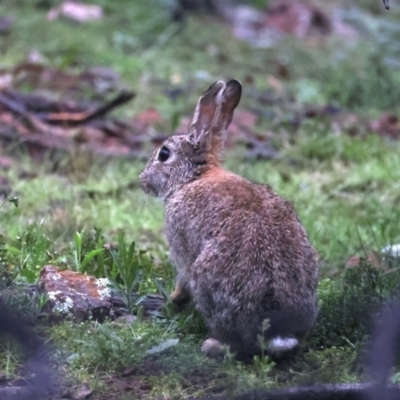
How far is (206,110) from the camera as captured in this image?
17.3ft

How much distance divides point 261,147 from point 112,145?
1278 mm

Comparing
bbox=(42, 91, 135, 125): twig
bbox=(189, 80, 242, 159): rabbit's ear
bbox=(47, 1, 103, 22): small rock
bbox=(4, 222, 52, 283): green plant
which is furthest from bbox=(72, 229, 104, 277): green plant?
bbox=(47, 1, 103, 22): small rock

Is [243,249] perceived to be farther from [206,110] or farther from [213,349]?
[206,110]

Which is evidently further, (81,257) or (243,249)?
(81,257)

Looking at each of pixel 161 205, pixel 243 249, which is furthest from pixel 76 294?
pixel 161 205

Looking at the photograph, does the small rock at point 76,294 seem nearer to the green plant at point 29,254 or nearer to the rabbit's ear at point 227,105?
the green plant at point 29,254

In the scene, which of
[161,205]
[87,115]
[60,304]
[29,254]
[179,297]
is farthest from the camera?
[87,115]

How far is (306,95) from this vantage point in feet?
35.9

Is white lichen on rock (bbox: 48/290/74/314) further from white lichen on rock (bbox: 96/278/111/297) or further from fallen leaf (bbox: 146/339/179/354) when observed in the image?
fallen leaf (bbox: 146/339/179/354)

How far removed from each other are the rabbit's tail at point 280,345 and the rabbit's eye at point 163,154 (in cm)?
141

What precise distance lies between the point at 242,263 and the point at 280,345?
0.36m

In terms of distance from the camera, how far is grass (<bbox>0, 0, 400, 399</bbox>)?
420cm

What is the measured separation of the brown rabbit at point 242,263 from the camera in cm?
420

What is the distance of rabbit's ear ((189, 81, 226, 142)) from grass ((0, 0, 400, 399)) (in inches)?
27.3
